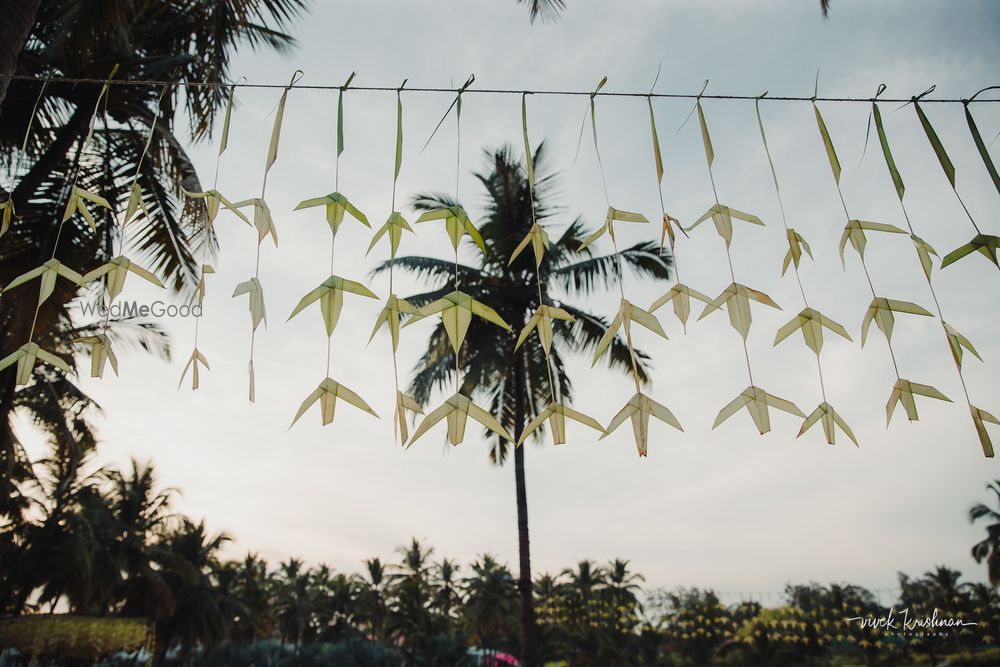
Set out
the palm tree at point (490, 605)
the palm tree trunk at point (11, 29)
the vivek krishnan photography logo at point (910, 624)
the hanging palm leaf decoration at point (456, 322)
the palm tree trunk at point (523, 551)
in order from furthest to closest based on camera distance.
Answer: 1. the palm tree at point (490, 605)
2. the vivek krishnan photography logo at point (910, 624)
3. the palm tree trunk at point (523, 551)
4. the palm tree trunk at point (11, 29)
5. the hanging palm leaf decoration at point (456, 322)

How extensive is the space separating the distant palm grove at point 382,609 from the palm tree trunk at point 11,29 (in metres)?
16.8

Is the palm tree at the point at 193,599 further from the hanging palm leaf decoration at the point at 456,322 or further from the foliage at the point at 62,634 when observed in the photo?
the hanging palm leaf decoration at the point at 456,322

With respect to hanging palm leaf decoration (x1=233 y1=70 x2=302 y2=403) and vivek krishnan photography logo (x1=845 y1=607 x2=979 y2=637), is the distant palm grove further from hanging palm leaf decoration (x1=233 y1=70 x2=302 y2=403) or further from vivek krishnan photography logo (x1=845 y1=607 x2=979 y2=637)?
hanging palm leaf decoration (x1=233 y1=70 x2=302 y2=403)

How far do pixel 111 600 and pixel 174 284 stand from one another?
20565 millimetres

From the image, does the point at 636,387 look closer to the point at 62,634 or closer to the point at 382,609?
the point at 62,634

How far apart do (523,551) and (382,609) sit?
89.6ft

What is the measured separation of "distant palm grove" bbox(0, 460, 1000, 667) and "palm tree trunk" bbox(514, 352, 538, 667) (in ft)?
39.0

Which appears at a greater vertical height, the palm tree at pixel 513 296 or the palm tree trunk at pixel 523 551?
the palm tree at pixel 513 296

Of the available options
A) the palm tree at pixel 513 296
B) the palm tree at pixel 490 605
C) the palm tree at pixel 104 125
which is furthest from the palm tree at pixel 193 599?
the palm tree at pixel 104 125

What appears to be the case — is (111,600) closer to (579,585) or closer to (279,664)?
(279,664)

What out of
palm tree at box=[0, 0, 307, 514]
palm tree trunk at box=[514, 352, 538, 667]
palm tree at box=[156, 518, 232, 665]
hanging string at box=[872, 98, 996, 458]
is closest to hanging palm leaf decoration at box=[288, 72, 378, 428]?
hanging string at box=[872, 98, 996, 458]

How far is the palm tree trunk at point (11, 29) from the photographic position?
6.44 feet

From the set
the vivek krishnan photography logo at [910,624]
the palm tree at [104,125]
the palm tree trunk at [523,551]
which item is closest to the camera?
the palm tree at [104,125]

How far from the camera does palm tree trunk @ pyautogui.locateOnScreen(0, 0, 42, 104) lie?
77.3 inches
